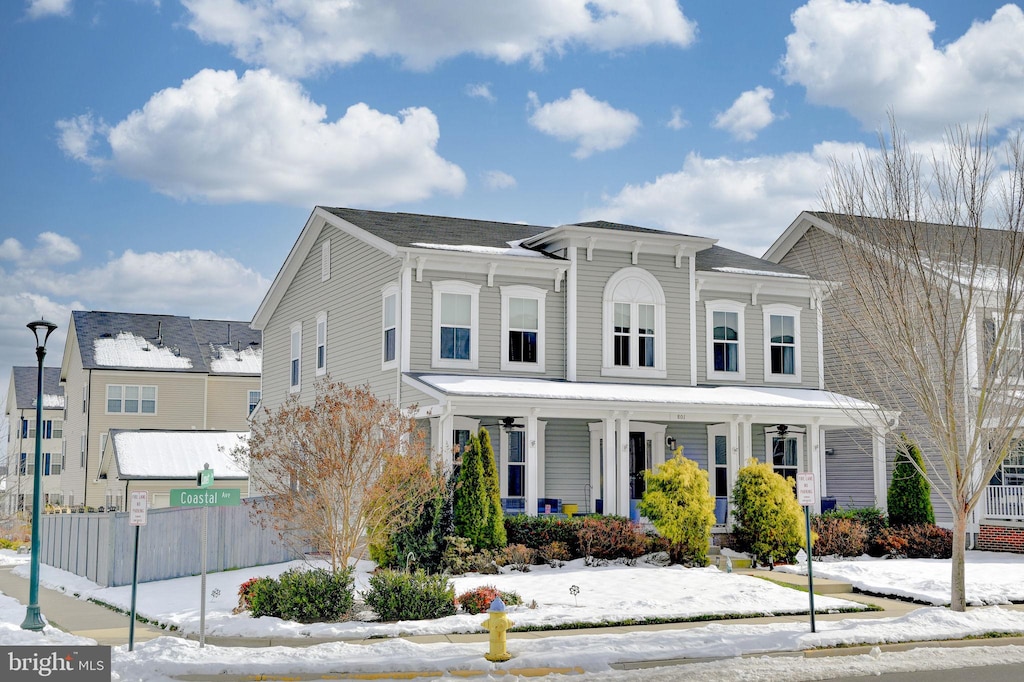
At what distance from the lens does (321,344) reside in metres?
30.7

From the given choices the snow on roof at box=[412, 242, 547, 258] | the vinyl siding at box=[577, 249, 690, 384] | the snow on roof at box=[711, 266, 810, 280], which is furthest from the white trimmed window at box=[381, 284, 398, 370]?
the snow on roof at box=[711, 266, 810, 280]

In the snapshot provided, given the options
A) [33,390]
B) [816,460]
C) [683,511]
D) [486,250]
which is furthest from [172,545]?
[33,390]

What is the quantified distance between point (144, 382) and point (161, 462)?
36.1 ft

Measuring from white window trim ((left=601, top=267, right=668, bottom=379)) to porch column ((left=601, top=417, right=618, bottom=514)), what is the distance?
2537 millimetres

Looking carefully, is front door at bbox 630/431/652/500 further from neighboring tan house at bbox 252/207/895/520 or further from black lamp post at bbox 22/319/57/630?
black lamp post at bbox 22/319/57/630

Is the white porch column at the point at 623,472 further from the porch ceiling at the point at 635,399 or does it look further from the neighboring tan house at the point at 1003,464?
the neighboring tan house at the point at 1003,464

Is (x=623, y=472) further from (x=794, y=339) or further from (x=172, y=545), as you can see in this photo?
(x=172, y=545)

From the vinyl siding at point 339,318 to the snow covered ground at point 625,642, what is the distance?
27.9 feet

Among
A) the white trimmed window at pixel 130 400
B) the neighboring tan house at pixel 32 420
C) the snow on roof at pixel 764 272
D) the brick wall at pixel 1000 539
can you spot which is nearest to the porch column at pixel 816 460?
the snow on roof at pixel 764 272

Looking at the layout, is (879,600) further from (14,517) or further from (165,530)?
(14,517)

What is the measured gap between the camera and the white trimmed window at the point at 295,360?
32.2m

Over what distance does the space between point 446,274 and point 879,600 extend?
1242 cm

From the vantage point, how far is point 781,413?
26031 mm

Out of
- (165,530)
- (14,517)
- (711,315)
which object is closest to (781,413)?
(711,315)
